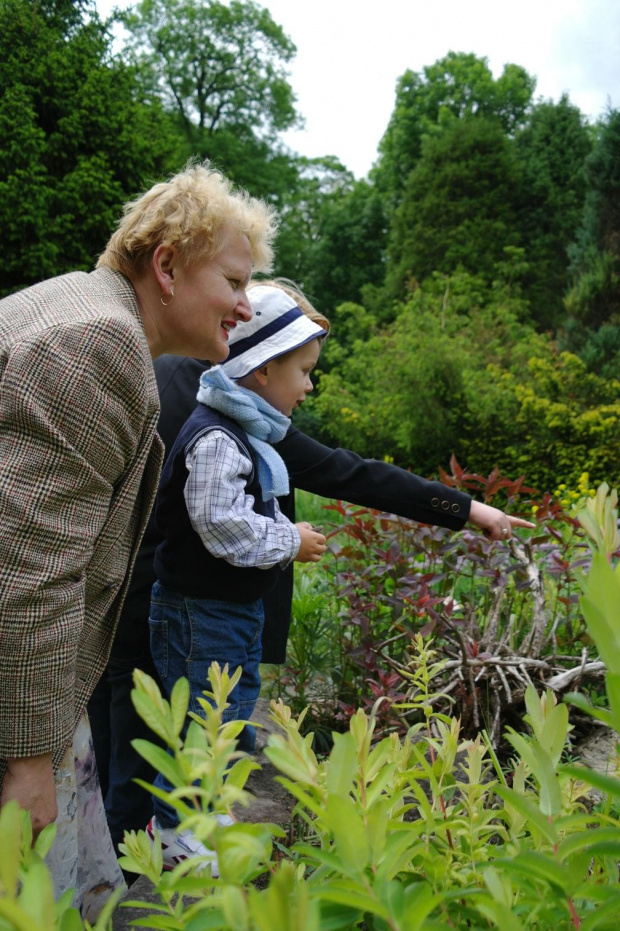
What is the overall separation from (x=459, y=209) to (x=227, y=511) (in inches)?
808

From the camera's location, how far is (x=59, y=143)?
1326 centimetres

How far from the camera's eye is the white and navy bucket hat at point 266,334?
2414 millimetres

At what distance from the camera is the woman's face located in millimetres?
1842

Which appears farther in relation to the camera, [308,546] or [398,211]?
[398,211]

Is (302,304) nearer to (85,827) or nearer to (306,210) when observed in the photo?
(85,827)

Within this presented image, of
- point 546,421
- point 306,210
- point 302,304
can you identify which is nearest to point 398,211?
point 306,210

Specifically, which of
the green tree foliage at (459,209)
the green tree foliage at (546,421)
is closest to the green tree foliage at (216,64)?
the green tree foliage at (459,209)

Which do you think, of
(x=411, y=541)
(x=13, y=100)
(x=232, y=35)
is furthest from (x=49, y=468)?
(x=232, y=35)

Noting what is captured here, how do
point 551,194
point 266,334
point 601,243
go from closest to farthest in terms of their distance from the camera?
1. point 266,334
2. point 601,243
3. point 551,194

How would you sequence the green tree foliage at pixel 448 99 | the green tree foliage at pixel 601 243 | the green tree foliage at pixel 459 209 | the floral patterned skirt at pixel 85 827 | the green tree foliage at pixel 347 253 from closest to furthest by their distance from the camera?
1. the floral patterned skirt at pixel 85 827
2. the green tree foliage at pixel 601 243
3. the green tree foliage at pixel 459 209
4. the green tree foliage at pixel 347 253
5. the green tree foliage at pixel 448 99

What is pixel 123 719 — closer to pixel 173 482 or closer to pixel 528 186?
pixel 173 482

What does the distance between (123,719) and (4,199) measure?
37.9 ft

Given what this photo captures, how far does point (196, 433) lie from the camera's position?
224cm

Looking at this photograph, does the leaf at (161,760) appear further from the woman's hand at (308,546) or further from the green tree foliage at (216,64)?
the green tree foliage at (216,64)
